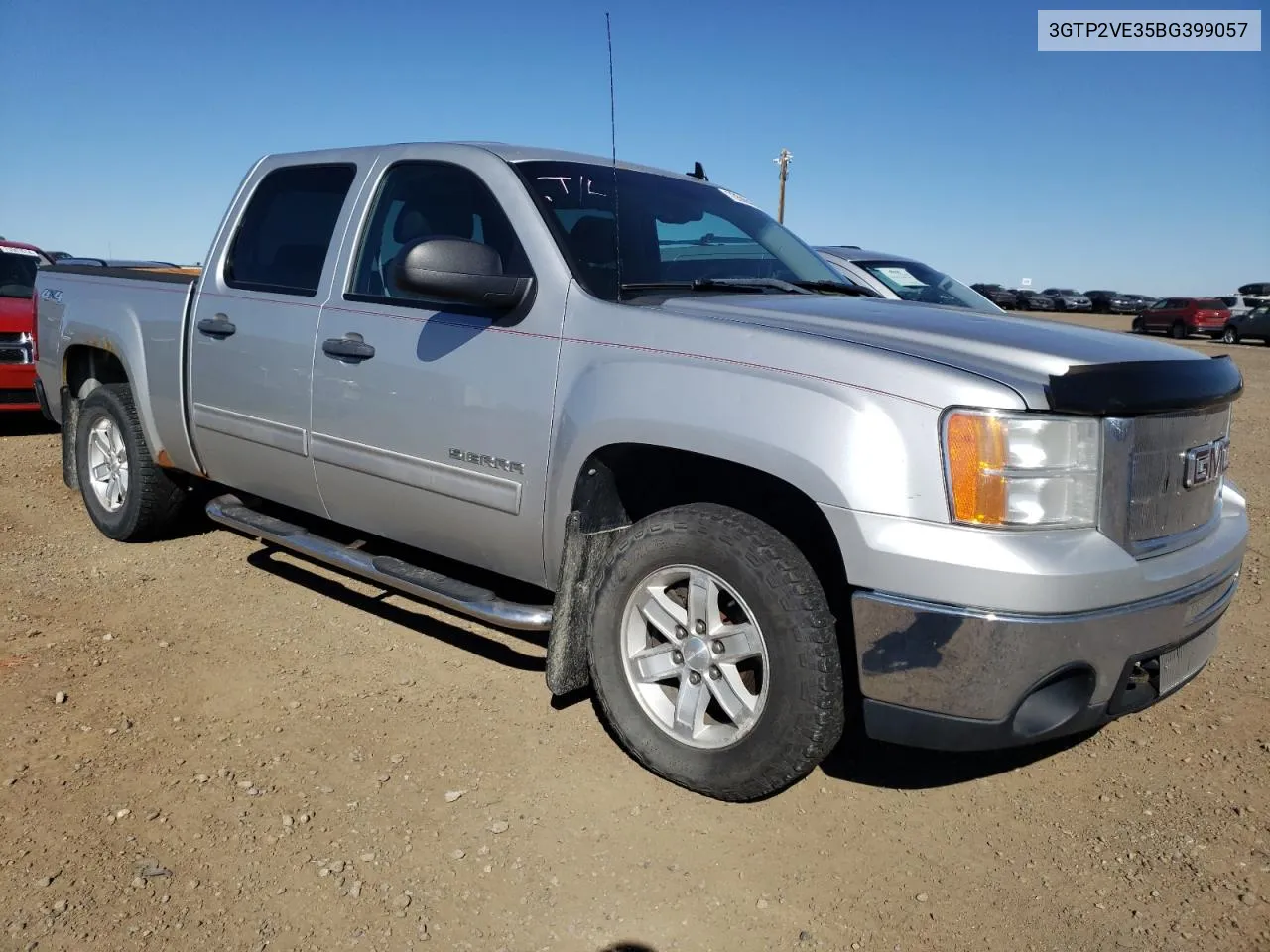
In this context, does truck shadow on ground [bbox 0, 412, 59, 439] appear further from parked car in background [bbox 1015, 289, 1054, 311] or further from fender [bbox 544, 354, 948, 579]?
parked car in background [bbox 1015, 289, 1054, 311]

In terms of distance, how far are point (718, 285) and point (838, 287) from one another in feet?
2.14

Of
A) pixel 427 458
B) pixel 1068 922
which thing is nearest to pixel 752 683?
pixel 1068 922

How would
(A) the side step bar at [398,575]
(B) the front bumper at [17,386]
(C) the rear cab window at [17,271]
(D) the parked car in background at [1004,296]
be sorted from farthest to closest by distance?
A: (D) the parked car in background at [1004,296] → (C) the rear cab window at [17,271] → (B) the front bumper at [17,386] → (A) the side step bar at [398,575]

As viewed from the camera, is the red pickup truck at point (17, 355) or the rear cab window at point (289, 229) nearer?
the rear cab window at point (289, 229)

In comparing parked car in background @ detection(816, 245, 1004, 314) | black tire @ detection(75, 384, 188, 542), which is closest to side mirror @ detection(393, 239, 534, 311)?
black tire @ detection(75, 384, 188, 542)

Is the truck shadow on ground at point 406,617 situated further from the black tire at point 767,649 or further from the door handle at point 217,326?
the door handle at point 217,326

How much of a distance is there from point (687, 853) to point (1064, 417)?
4.96ft

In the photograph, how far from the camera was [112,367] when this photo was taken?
5426 mm

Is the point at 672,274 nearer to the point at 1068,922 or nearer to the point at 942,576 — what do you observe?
the point at 942,576

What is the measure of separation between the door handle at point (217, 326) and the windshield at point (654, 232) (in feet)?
5.18

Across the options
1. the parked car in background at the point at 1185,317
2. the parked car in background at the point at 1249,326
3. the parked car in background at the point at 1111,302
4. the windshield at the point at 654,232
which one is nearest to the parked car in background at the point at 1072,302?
the parked car in background at the point at 1111,302

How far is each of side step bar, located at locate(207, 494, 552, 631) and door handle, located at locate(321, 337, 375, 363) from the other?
74cm

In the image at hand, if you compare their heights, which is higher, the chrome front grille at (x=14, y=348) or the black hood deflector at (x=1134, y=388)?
the black hood deflector at (x=1134, y=388)

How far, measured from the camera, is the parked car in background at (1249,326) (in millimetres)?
29078
